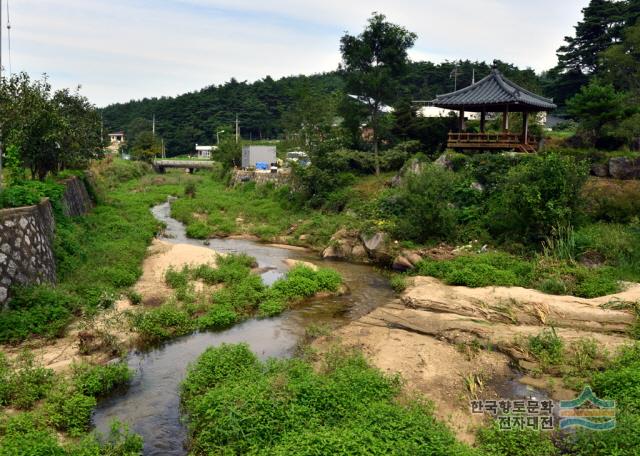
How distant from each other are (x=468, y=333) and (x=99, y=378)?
10129 millimetres

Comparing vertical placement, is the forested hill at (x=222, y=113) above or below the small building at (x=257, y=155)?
above

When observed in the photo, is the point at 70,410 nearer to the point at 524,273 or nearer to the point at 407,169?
the point at 524,273

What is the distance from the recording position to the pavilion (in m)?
28.3

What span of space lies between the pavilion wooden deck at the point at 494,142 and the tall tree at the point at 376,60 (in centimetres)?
760

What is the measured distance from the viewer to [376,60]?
36.3m

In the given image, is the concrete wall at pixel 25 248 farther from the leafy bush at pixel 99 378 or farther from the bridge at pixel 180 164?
the bridge at pixel 180 164

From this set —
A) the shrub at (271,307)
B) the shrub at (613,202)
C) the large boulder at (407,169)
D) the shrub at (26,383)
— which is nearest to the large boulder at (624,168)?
the shrub at (613,202)

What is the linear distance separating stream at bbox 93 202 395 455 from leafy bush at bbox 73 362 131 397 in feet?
1.00

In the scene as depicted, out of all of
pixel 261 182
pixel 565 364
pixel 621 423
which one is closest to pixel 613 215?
pixel 565 364

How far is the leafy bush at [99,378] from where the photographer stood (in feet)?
36.6

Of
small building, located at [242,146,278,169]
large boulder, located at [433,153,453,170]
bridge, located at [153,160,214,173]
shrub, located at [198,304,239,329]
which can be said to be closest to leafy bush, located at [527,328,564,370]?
shrub, located at [198,304,239,329]

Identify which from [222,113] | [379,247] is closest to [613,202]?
[379,247]

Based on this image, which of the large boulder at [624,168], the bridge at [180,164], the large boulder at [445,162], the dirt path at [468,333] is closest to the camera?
the dirt path at [468,333]

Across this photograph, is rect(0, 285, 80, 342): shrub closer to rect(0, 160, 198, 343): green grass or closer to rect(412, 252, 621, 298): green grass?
rect(0, 160, 198, 343): green grass
